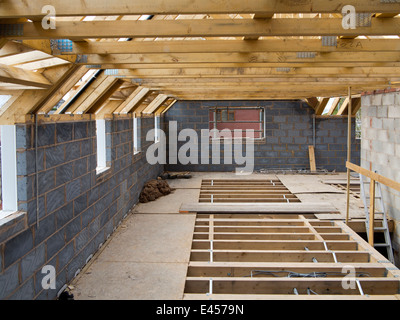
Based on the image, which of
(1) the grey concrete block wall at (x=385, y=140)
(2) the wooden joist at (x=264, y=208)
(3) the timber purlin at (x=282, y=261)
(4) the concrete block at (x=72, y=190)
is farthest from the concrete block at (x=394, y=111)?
(4) the concrete block at (x=72, y=190)

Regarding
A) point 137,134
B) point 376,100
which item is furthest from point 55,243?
point 376,100

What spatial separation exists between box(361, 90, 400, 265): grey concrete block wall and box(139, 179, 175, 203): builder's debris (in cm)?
353

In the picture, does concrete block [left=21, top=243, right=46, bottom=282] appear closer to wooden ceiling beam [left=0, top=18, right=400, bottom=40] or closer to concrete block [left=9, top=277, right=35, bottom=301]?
concrete block [left=9, top=277, right=35, bottom=301]

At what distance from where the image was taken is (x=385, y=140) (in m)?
6.07

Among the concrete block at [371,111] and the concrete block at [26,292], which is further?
the concrete block at [371,111]

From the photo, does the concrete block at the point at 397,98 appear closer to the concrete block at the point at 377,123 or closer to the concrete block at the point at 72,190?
the concrete block at the point at 377,123

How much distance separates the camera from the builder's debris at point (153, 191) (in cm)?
732

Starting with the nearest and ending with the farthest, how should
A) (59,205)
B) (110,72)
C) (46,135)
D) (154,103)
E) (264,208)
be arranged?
(46,135) → (59,205) → (110,72) → (264,208) → (154,103)

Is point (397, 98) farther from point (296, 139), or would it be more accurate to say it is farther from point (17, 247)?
point (17, 247)

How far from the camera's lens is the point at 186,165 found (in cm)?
1091

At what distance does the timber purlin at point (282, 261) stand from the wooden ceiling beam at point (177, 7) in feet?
7.44

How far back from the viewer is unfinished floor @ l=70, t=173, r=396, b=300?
3.71m

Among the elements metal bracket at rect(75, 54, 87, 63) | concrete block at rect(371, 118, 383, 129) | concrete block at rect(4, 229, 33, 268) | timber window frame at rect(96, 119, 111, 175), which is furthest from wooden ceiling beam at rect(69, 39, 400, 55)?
concrete block at rect(371, 118, 383, 129)

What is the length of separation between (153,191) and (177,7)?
5697mm
